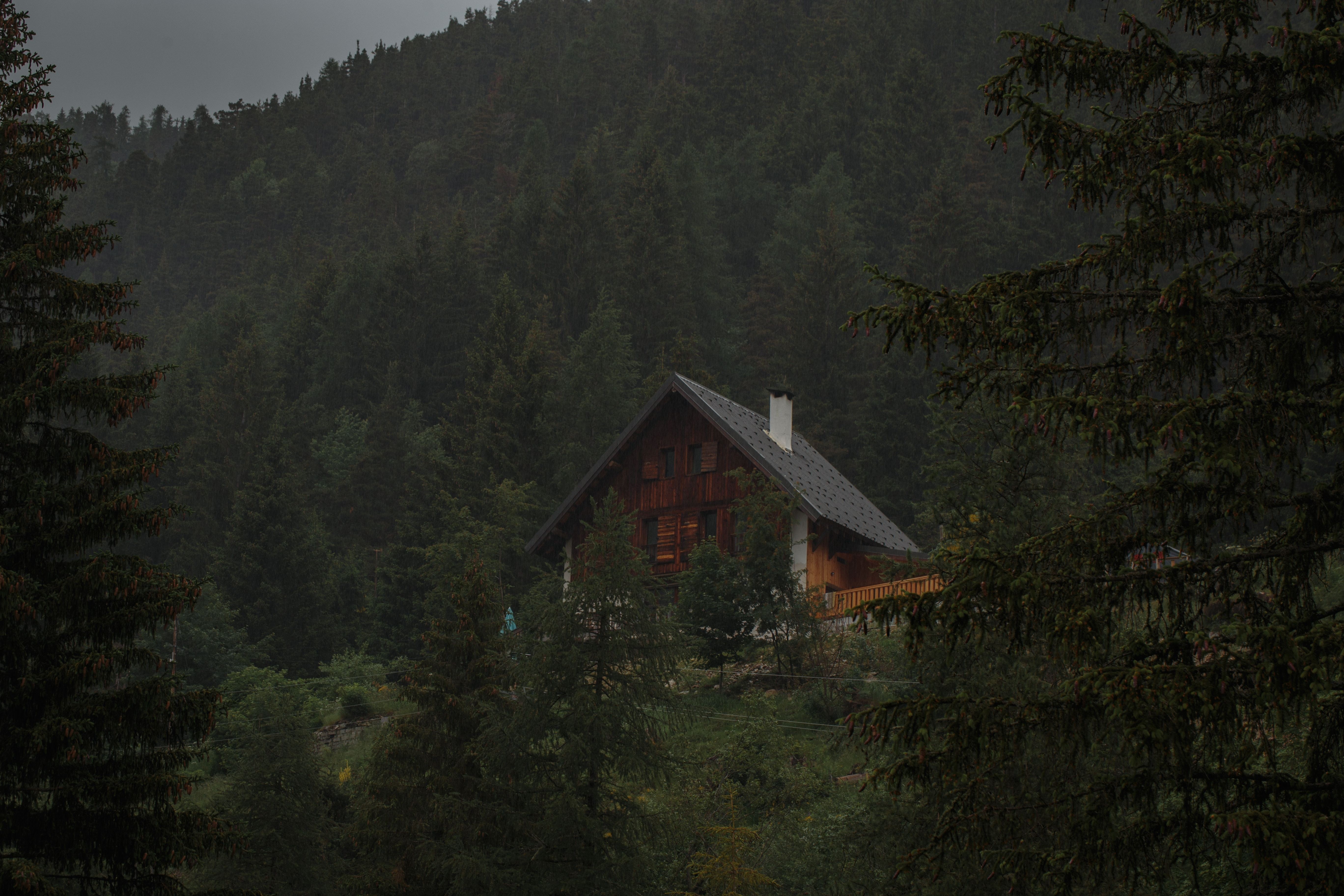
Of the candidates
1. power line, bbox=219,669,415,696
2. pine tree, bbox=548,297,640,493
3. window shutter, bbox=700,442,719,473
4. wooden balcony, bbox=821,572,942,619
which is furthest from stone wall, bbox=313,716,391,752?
pine tree, bbox=548,297,640,493

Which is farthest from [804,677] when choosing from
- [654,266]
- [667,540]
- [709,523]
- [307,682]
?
[654,266]

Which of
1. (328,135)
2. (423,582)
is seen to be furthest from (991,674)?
(328,135)

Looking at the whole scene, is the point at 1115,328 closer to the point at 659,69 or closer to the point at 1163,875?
the point at 1163,875

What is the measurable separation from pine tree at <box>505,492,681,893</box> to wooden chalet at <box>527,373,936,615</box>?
1794cm

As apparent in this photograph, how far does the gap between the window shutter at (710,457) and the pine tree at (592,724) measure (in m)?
19.5

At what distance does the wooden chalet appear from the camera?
3609 centimetres

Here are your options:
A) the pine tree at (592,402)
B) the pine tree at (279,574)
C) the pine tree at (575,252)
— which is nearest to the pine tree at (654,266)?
the pine tree at (575,252)

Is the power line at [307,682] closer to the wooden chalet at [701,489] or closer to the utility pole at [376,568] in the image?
the wooden chalet at [701,489]

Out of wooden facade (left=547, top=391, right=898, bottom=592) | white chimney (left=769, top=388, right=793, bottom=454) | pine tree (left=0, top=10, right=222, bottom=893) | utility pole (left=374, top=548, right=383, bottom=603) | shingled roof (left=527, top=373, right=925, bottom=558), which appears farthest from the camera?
utility pole (left=374, top=548, right=383, bottom=603)

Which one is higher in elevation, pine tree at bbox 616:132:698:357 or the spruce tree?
pine tree at bbox 616:132:698:357

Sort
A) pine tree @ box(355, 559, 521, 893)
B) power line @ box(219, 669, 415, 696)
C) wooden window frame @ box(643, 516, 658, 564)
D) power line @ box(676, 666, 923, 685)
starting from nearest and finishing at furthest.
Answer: pine tree @ box(355, 559, 521, 893) < power line @ box(676, 666, 923, 685) < power line @ box(219, 669, 415, 696) < wooden window frame @ box(643, 516, 658, 564)

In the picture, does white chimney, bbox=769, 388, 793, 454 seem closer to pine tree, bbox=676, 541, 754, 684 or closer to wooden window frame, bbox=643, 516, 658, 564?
wooden window frame, bbox=643, 516, 658, 564

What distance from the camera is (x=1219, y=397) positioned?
7.37m

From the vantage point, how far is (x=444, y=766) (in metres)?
18.1
